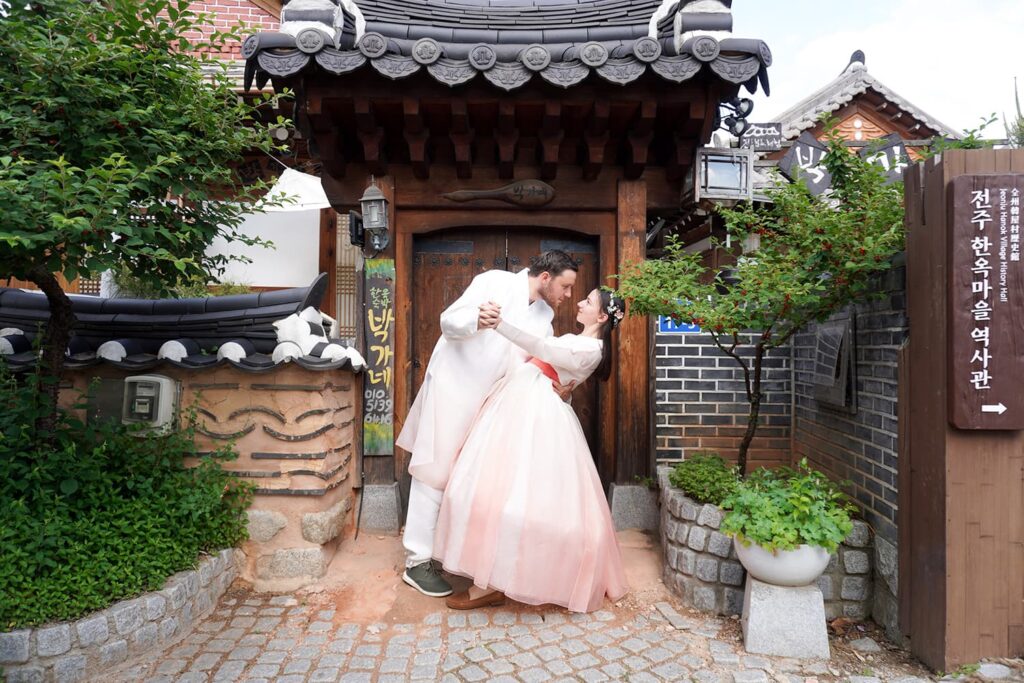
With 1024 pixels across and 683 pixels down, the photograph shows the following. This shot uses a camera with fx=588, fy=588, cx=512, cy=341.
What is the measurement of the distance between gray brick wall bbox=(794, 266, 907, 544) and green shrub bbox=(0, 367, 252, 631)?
13.5ft

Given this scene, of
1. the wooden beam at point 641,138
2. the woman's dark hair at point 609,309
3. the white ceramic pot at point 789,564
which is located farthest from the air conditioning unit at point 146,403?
the wooden beam at point 641,138

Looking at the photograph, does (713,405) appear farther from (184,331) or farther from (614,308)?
(184,331)

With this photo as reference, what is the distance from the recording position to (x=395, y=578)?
13.9ft

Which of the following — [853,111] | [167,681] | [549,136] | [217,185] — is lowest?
[167,681]

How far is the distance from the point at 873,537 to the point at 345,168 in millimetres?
4873

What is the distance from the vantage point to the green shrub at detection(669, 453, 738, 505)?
3883mm

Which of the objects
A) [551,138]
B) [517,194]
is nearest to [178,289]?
[517,194]

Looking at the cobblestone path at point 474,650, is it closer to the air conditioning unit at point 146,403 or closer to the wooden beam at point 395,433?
the air conditioning unit at point 146,403

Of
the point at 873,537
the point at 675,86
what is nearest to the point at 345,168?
the point at 675,86

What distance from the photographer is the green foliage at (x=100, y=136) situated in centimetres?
280

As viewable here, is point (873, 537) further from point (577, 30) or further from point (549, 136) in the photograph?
point (577, 30)

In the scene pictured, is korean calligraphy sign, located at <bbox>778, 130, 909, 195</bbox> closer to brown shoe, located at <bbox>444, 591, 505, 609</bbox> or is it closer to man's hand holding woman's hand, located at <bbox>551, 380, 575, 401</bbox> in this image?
man's hand holding woman's hand, located at <bbox>551, 380, 575, 401</bbox>

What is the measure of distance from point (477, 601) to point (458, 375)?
59.4 inches

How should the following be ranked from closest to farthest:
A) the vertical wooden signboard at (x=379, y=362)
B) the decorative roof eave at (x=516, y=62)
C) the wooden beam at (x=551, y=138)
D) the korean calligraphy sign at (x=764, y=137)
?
the decorative roof eave at (x=516, y=62) → the wooden beam at (x=551, y=138) → the vertical wooden signboard at (x=379, y=362) → the korean calligraphy sign at (x=764, y=137)
